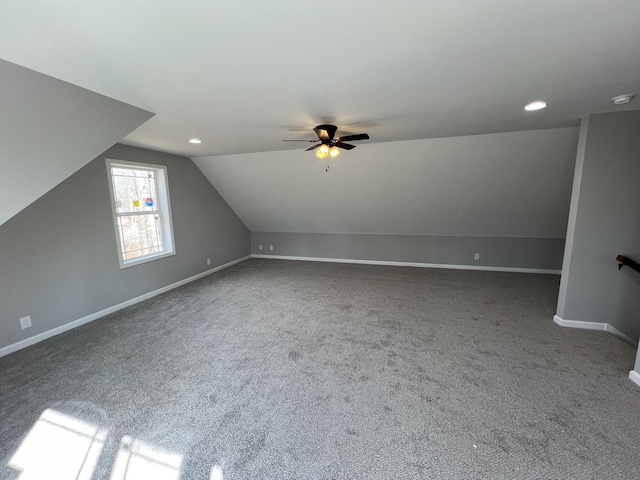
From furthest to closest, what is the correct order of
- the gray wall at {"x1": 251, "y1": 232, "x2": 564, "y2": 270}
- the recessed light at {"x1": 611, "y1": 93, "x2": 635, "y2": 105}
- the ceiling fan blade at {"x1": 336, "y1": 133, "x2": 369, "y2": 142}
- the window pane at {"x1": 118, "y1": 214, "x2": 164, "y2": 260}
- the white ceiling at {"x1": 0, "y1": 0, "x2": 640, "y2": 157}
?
the gray wall at {"x1": 251, "y1": 232, "x2": 564, "y2": 270} < the window pane at {"x1": 118, "y1": 214, "x2": 164, "y2": 260} < the ceiling fan blade at {"x1": 336, "y1": 133, "x2": 369, "y2": 142} < the recessed light at {"x1": 611, "y1": 93, "x2": 635, "y2": 105} < the white ceiling at {"x1": 0, "y1": 0, "x2": 640, "y2": 157}

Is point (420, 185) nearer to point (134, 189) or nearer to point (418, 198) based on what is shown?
point (418, 198)

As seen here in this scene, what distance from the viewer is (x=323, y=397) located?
2061 mm

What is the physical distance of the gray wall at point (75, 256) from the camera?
2.64 metres

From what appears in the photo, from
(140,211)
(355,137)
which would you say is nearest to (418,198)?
(355,137)

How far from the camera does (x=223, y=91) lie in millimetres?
1994

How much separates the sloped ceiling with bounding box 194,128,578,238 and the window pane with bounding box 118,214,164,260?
1.35 m

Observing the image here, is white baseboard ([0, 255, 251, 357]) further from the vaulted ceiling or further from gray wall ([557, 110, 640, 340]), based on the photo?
gray wall ([557, 110, 640, 340])

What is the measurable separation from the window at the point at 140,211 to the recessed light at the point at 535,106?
462cm

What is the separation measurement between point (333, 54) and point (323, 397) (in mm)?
2322

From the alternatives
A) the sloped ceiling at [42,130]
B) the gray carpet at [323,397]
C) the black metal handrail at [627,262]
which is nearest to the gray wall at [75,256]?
the gray carpet at [323,397]

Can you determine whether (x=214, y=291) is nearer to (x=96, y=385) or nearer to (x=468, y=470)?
(x=96, y=385)

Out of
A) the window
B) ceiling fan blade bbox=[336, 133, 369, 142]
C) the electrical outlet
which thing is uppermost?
ceiling fan blade bbox=[336, 133, 369, 142]

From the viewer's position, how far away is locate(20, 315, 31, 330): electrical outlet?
8.91 feet

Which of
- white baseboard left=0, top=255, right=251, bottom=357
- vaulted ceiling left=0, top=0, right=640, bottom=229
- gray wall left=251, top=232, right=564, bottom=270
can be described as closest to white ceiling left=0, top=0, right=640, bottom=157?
vaulted ceiling left=0, top=0, right=640, bottom=229
